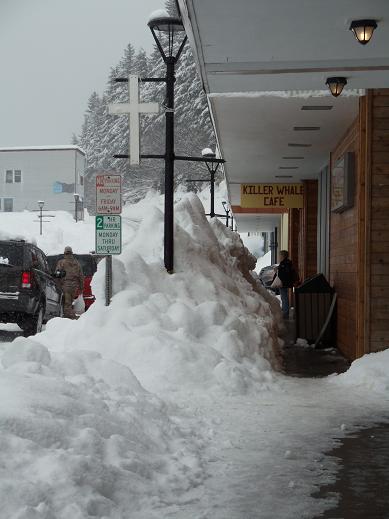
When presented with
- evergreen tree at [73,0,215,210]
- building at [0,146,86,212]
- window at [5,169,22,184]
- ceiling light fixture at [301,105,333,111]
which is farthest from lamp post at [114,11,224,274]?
window at [5,169,22,184]

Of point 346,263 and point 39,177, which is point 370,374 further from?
point 39,177

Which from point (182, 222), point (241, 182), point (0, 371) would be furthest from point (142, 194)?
point (0, 371)

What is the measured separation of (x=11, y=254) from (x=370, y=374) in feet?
26.3

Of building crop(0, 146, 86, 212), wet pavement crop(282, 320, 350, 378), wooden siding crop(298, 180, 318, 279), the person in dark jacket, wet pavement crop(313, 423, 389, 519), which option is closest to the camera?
wet pavement crop(313, 423, 389, 519)

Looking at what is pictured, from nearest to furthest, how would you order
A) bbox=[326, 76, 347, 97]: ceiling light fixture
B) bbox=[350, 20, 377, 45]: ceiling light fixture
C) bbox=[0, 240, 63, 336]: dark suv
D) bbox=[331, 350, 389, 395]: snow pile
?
bbox=[350, 20, 377, 45]: ceiling light fixture
bbox=[331, 350, 389, 395]: snow pile
bbox=[326, 76, 347, 97]: ceiling light fixture
bbox=[0, 240, 63, 336]: dark suv

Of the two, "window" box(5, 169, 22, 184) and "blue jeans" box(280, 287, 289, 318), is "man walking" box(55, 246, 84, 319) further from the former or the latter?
"window" box(5, 169, 22, 184)

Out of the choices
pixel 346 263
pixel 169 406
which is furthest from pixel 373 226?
pixel 169 406

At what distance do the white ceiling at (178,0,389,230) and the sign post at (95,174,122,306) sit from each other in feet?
6.05

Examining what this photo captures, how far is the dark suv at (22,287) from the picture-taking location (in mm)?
15625

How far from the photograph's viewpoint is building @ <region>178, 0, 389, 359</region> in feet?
27.0

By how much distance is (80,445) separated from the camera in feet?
18.2

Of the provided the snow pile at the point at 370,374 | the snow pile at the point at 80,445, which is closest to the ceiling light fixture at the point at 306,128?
the snow pile at the point at 370,374

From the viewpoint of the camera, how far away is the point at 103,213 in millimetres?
11648

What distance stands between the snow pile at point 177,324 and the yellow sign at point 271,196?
10.2 meters
